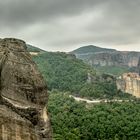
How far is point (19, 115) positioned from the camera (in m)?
23.1

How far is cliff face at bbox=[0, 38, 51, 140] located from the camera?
22.5 metres

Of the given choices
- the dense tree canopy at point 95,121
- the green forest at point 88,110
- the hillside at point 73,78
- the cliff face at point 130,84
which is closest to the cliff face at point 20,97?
the green forest at point 88,110

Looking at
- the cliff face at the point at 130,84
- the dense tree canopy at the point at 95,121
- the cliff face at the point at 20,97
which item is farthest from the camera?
the cliff face at the point at 130,84

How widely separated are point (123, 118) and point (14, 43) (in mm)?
60682

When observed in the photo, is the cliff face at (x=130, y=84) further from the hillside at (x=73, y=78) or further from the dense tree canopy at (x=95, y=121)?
the dense tree canopy at (x=95, y=121)

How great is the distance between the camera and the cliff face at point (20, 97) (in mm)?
22531

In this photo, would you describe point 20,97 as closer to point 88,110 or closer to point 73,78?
point 88,110

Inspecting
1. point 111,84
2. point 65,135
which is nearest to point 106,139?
point 65,135

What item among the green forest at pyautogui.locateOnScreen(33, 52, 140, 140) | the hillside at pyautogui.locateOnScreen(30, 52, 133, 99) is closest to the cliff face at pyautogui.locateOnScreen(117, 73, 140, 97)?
the hillside at pyautogui.locateOnScreen(30, 52, 133, 99)

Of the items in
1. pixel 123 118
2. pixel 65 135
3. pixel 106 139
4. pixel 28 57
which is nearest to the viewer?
pixel 28 57

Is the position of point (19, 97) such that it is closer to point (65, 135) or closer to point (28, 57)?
point (28, 57)

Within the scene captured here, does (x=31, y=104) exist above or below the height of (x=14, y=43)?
below

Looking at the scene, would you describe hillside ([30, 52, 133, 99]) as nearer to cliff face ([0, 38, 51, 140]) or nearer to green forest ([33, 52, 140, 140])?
green forest ([33, 52, 140, 140])

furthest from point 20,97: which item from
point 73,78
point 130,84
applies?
point 130,84
